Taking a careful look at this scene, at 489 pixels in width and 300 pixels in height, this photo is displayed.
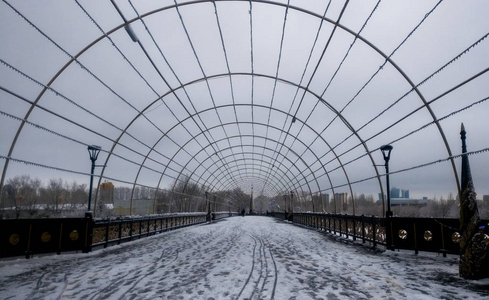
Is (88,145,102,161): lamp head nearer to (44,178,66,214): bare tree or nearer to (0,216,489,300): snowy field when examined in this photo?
(0,216,489,300): snowy field

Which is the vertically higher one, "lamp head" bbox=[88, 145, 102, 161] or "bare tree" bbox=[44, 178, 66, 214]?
"lamp head" bbox=[88, 145, 102, 161]

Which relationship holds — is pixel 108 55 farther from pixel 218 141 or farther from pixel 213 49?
pixel 218 141

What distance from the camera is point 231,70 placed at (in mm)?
15234

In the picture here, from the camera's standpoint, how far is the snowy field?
5.57 m

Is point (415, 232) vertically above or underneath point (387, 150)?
underneath

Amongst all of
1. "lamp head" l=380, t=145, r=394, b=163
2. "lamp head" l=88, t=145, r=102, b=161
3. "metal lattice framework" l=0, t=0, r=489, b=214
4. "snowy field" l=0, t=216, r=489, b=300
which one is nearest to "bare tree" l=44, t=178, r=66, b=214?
"metal lattice framework" l=0, t=0, r=489, b=214

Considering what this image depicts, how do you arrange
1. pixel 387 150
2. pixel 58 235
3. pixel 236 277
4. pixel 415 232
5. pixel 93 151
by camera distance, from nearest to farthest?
pixel 236 277 < pixel 58 235 < pixel 415 232 < pixel 387 150 < pixel 93 151

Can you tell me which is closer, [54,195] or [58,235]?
[58,235]

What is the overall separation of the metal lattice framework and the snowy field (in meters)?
3.52

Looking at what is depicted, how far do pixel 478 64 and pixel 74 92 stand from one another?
13.7 m

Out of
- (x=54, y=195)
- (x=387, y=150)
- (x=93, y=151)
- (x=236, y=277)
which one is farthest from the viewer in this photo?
(x=54, y=195)

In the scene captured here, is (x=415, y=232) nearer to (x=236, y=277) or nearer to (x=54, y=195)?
(x=236, y=277)

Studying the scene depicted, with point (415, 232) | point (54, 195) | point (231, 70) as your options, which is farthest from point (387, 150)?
point (54, 195)

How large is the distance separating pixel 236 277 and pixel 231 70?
430 inches
